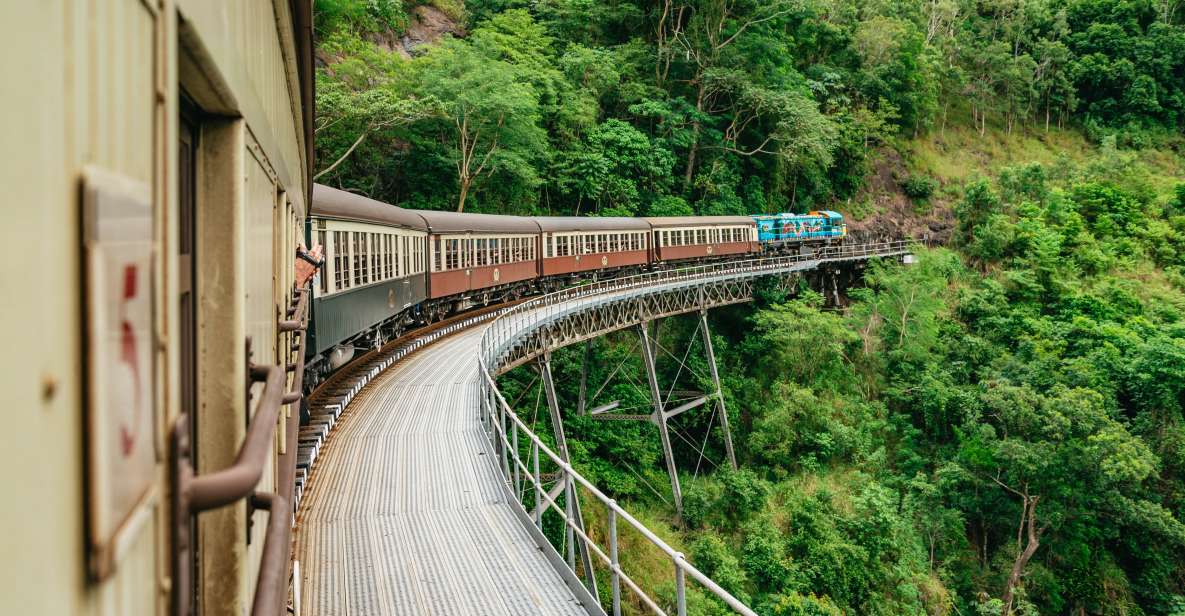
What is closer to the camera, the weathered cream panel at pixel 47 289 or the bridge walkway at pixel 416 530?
the weathered cream panel at pixel 47 289

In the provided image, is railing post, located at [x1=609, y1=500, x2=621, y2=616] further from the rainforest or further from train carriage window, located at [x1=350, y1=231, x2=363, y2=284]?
the rainforest

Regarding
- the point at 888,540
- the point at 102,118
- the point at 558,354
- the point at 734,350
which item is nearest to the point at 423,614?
the point at 102,118

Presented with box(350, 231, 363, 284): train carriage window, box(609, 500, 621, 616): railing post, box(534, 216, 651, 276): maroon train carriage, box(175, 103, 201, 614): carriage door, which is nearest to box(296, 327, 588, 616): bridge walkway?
box(609, 500, 621, 616): railing post

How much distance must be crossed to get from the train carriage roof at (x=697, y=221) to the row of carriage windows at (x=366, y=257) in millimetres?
15685

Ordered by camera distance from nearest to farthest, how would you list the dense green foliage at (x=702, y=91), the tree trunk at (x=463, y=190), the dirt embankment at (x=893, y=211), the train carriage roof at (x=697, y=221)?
the tree trunk at (x=463, y=190) < the dense green foliage at (x=702, y=91) < the train carriage roof at (x=697, y=221) < the dirt embankment at (x=893, y=211)

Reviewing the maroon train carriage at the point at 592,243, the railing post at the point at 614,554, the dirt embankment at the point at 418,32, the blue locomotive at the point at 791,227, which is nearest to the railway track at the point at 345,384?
the railing post at the point at 614,554

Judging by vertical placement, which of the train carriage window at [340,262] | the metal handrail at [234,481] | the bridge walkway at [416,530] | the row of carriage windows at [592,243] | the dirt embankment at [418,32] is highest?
the dirt embankment at [418,32]

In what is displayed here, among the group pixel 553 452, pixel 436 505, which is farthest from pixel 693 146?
pixel 436 505

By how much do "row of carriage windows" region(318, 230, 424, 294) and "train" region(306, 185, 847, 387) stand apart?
0.02m

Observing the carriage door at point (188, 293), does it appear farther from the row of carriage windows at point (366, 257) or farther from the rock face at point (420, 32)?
the rock face at point (420, 32)

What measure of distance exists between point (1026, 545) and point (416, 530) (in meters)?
20.7

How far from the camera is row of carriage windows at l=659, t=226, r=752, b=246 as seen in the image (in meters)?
31.5

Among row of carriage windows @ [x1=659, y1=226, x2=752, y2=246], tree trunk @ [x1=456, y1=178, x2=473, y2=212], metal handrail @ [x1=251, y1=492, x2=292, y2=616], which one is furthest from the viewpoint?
row of carriage windows @ [x1=659, y1=226, x2=752, y2=246]

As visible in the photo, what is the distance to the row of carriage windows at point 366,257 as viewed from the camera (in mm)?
10547
